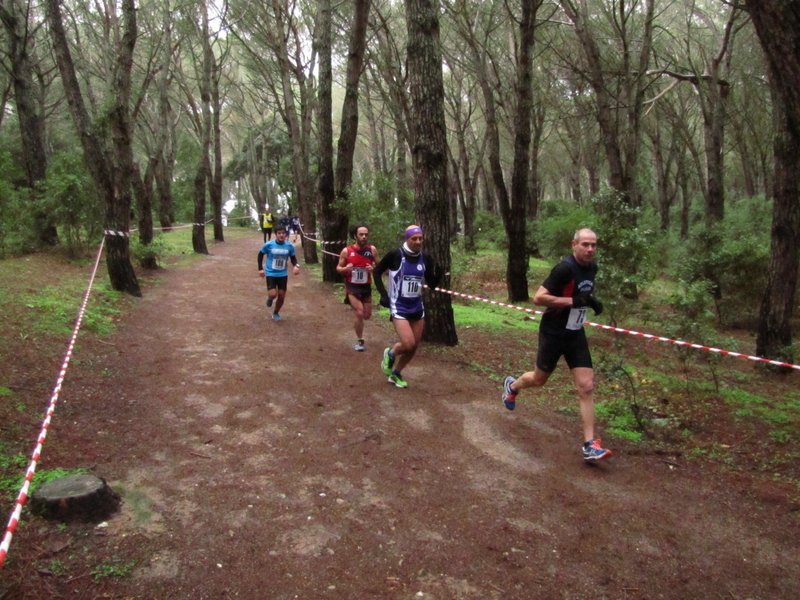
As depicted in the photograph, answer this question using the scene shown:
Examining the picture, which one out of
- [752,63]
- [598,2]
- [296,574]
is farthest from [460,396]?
[752,63]

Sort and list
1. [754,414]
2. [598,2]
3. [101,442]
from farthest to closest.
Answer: [598,2], [754,414], [101,442]

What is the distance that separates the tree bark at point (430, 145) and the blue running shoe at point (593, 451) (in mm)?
4303

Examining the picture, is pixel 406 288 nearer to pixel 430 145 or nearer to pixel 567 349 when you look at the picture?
pixel 567 349

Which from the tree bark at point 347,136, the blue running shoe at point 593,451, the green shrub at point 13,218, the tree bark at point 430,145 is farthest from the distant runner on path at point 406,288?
the green shrub at point 13,218

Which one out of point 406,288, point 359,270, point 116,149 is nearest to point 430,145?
point 359,270

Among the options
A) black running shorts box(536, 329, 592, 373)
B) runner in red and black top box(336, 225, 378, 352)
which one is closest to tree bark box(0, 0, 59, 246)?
runner in red and black top box(336, 225, 378, 352)

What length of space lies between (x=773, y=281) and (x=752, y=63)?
68.0 ft

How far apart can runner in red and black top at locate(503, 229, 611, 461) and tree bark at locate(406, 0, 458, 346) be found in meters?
3.84

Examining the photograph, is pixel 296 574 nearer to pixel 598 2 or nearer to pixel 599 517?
pixel 599 517

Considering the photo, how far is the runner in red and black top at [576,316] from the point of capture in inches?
202

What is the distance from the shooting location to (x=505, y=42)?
876 inches

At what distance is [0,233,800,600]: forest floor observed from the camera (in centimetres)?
350

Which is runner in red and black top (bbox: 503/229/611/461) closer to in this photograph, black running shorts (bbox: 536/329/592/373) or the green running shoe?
black running shorts (bbox: 536/329/592/373)

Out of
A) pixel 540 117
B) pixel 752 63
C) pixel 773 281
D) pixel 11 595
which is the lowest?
pixel 11 595
